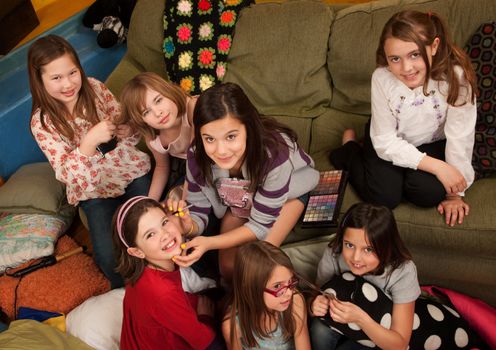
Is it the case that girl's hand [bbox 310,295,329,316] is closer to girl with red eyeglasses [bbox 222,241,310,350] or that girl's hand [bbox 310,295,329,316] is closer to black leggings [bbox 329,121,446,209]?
girl with red eyeglasses [bbox 222,241,310,350]

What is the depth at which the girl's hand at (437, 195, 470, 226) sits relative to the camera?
158cm

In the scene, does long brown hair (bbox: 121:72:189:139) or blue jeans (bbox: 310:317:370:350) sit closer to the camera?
blue jeans (bbox: 310:317:370:350)

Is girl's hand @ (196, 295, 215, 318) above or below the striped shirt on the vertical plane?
below

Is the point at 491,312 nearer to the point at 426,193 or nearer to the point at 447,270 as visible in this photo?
the point at 447,270

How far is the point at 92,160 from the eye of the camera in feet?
6.24

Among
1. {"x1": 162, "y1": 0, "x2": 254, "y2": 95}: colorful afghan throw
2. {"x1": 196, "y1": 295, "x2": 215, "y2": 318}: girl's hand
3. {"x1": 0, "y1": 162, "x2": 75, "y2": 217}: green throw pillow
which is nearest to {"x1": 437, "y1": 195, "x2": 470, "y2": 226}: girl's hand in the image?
{"x1": 196, "y1": 295, "x2": 215, "y2": 318}: girl's hand

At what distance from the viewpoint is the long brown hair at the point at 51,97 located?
1.74 metres

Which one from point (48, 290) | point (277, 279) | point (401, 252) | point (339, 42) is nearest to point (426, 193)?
point (401, 252)

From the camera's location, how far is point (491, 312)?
5.28 ft

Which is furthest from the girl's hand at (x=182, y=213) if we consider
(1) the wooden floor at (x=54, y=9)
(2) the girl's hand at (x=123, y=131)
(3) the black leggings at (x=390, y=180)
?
(1) the wooden floor at (x=54, y=9)

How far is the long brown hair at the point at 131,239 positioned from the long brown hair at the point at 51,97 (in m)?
0.55

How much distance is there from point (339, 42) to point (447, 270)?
3.21 ft

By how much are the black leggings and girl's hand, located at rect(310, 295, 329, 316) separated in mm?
419

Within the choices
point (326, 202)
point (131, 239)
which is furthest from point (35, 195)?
point (326, 202)
